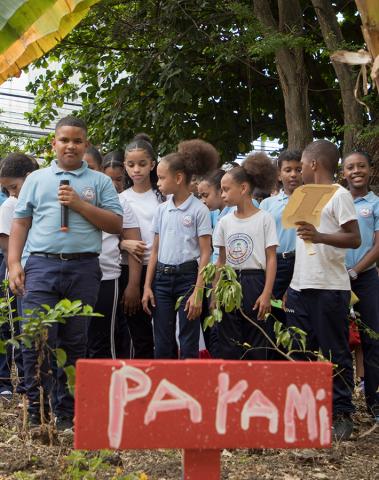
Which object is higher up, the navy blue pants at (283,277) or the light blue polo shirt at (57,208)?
the light blue polo shirt at (57,208)

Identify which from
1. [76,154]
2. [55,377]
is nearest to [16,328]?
[55,377]

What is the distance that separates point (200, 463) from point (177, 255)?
10.9 feet

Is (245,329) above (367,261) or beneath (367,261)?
beneath

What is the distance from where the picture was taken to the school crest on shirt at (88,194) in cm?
498

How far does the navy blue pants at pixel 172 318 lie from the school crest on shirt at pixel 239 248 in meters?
0.31

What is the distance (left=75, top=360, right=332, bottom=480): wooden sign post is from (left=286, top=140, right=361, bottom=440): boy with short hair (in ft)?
8.54

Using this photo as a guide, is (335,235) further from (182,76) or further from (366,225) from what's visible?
(182,76)

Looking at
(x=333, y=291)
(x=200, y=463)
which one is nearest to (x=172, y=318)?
(x=333, y=291)

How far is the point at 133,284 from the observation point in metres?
5.92

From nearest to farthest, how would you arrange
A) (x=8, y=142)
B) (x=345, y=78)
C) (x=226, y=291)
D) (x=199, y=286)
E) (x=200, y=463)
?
(x=200, y=463) → (x=226, y=291) → (x=199, y=286) → (x=345, y=78) → (x=8, y=142)

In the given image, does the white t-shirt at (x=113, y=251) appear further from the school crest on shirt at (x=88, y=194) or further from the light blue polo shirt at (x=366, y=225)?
the light blue polo shirt at (x=366, y=225)

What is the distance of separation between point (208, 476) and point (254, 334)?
3055 mm

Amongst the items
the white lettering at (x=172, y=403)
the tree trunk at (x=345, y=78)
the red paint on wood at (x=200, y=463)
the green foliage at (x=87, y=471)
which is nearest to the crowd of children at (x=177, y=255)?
the green foliage at (x=87, y=471)

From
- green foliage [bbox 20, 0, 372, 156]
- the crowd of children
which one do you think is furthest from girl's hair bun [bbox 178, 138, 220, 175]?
green foliage [bbox 20, 0, 372, 156]
